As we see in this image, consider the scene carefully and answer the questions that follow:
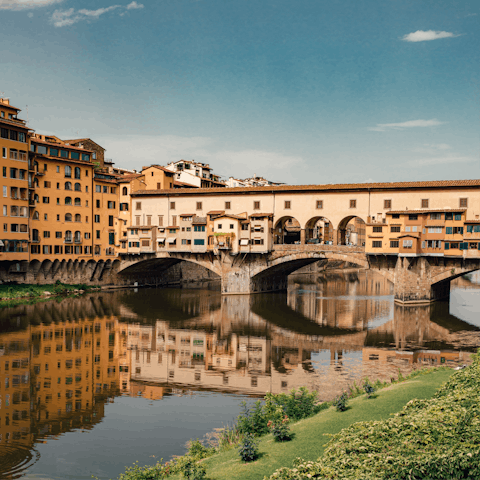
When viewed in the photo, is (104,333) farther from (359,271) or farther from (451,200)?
(359,271)

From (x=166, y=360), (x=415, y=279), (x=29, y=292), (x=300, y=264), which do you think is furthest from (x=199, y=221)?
(x=166, y=360)

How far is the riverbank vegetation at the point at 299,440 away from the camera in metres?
8.56

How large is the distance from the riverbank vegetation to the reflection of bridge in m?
30.3

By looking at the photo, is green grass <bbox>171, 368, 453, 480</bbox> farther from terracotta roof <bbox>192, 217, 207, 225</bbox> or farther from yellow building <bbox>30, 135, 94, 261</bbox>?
yellow building <bbox>30, 135, 94, 261</bbox>

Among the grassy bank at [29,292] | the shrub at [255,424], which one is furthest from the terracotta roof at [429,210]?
the grassy bank at [29,292]

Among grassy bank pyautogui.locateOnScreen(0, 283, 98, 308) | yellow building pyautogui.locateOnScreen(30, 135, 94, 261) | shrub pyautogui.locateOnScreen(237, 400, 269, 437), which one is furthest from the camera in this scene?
yellow building pyautogui.locateOnScreen(30, 135, 94, 261)

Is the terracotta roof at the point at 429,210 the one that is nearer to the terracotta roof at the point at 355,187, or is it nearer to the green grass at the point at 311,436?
the terracotta roof at the point at 355,187

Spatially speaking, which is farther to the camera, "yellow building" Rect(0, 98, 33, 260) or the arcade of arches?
the arcade of arches

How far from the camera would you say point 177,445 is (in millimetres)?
15898

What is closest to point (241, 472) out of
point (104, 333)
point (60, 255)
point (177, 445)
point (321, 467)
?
point (321, 467)

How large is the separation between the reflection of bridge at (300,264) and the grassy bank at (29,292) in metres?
9.03

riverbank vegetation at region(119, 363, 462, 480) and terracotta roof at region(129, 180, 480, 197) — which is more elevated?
terracotta roof at region(129, 180, 480, 197)

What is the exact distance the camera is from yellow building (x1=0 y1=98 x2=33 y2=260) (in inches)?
1914

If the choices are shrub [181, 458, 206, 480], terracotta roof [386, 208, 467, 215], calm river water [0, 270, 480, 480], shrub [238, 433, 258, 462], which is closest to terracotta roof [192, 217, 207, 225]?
calm river water [0, 270, 480, 480]
